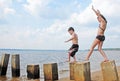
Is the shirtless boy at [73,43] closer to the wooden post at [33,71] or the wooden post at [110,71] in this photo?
the wooden post at [33,71]

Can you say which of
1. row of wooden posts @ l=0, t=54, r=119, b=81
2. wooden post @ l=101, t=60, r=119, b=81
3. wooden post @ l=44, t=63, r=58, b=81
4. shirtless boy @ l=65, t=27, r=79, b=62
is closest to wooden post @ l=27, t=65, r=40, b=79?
row of wooden posts @ l=0, t=54, r=119, b=81

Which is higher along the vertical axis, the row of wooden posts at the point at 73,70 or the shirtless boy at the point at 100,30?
the shirtless boy at the point at 100,30

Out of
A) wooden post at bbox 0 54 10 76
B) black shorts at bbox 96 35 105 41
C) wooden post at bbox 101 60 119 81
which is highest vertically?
black shorts at bbox 96 35 105 41

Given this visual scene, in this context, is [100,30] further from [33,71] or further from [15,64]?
[15,64]

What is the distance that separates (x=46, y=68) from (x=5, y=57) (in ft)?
14.0

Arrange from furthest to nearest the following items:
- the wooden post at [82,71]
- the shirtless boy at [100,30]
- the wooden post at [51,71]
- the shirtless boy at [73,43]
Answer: the shirtless boy at [73,43]
the wooden post at [51,71]
the shirtless boy at [100,30]
the wooden post at [82,71]

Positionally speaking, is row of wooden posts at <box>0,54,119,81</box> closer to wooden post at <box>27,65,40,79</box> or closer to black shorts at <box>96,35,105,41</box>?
wooden post at <box>27,65,40,79</box>

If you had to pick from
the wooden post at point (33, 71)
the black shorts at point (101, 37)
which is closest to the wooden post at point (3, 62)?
the wooden post at point (33, 71)

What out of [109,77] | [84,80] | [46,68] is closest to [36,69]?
[46,68]

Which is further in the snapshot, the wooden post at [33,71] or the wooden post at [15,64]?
the wooden post at [15,64]

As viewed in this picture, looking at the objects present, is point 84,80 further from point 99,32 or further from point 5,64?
point 5,64

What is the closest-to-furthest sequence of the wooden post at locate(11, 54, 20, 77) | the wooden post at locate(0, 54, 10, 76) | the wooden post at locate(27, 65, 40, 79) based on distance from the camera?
the wooden post at locate(27, 65, 40, 79), the wooden post at locate(11, 54, 20, 77), the wooden post at locate(0, 54, 10, 76)

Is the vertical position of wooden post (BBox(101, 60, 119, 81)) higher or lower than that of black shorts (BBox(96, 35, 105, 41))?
lower

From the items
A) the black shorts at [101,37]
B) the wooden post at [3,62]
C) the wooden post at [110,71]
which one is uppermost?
the black shorts at [101,37]
